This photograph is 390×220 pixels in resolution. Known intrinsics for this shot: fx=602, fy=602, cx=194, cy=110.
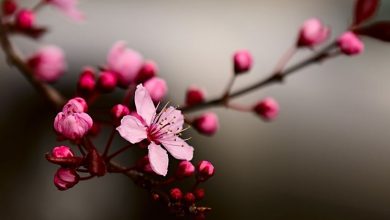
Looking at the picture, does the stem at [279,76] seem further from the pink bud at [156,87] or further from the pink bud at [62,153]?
the pink bud at [62,153]

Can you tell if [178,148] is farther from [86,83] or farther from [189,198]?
[86,83]

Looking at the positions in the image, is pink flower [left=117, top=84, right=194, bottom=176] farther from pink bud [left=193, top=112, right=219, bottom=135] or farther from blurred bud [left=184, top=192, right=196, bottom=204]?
pink bud [left=193, top=112, right=219, bottom=135]

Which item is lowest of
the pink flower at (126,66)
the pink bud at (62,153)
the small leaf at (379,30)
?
the pink flower at (126,66)

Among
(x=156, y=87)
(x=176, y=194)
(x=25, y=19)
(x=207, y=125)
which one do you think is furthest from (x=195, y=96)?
(x=176, y=194)

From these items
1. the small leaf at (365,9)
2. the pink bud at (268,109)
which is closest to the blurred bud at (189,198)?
the small leaf at (365,9)

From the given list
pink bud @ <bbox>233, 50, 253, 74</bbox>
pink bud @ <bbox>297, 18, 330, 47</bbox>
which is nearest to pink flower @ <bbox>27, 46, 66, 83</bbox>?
pink bud @ <bbox>233, 50, 253, 74</bbox>

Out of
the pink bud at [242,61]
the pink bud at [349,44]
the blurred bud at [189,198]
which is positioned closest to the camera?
the blurred bud at [189,198]

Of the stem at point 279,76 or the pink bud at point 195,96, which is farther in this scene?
the pink bud at point 195,96
